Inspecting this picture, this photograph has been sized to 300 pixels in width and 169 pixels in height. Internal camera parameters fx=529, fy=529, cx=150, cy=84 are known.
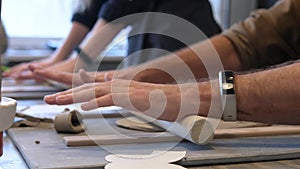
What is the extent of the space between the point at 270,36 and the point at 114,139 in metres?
0.70

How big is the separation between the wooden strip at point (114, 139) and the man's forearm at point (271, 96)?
140 mm

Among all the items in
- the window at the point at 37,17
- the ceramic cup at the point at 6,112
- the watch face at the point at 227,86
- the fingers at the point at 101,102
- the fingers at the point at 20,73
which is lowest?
the fingers at the point at 20,73

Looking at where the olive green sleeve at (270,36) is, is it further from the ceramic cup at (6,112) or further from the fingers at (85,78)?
the ceramic cup at (6,112)

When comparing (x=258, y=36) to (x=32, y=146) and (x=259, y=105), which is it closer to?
(x=259, y=105)

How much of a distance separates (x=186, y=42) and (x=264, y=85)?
847 millimetres

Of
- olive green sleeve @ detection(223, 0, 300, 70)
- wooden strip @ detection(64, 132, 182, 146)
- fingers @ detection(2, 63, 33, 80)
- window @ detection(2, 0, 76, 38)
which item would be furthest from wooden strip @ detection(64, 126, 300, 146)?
window @ detection(2, 0, 76, 38)

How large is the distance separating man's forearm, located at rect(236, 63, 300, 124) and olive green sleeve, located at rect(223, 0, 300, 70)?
0.49m

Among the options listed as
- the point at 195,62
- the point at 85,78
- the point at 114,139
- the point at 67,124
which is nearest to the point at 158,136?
the point at 114,139

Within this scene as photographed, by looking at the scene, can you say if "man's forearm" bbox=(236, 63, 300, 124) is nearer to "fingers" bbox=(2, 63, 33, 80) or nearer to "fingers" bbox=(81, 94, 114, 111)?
"fingers" bbox=(81, 94, 114, 111)

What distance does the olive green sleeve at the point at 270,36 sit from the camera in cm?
142

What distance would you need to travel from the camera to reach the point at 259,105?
0.95m

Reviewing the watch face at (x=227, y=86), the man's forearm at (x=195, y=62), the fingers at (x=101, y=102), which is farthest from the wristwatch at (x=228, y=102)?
the man's forearm at (x=195, y=62)

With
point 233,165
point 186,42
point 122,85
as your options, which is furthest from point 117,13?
point 233,165

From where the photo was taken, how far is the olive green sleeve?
1420 mm
